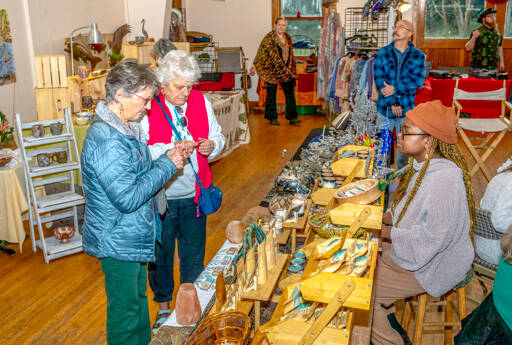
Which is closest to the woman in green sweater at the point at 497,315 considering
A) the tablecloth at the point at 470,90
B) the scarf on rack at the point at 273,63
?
the tablecloth at the point at 470,90

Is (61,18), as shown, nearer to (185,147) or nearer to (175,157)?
(185,147)

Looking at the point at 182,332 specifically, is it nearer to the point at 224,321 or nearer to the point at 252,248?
the point at 224,321

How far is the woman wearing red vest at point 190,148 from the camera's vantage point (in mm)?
2570

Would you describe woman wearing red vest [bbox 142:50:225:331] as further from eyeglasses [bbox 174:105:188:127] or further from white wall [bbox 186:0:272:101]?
white wall [bbox 186:0:272:101]

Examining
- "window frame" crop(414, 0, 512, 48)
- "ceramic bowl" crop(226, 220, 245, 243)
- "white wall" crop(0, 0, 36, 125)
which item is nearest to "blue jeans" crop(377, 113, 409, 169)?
"ceramic bowl" crop(226, 220, 245, 243)

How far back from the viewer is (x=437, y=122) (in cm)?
238

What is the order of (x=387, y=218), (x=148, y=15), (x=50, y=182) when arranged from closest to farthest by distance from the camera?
(x=387, y=218) → (x=50, y=182) → (x=148, y=15)

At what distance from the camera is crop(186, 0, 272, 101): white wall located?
10500 mm

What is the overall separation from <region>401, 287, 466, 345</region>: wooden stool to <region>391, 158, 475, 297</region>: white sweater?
0.63 feet

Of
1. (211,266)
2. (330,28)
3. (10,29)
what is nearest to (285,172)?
(211,266)

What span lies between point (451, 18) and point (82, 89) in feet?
25.1

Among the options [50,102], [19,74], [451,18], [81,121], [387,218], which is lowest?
[387,218]

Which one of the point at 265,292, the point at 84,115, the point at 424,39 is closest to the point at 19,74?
the point at 84,115

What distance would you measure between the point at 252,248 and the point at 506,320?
1.06 meters
